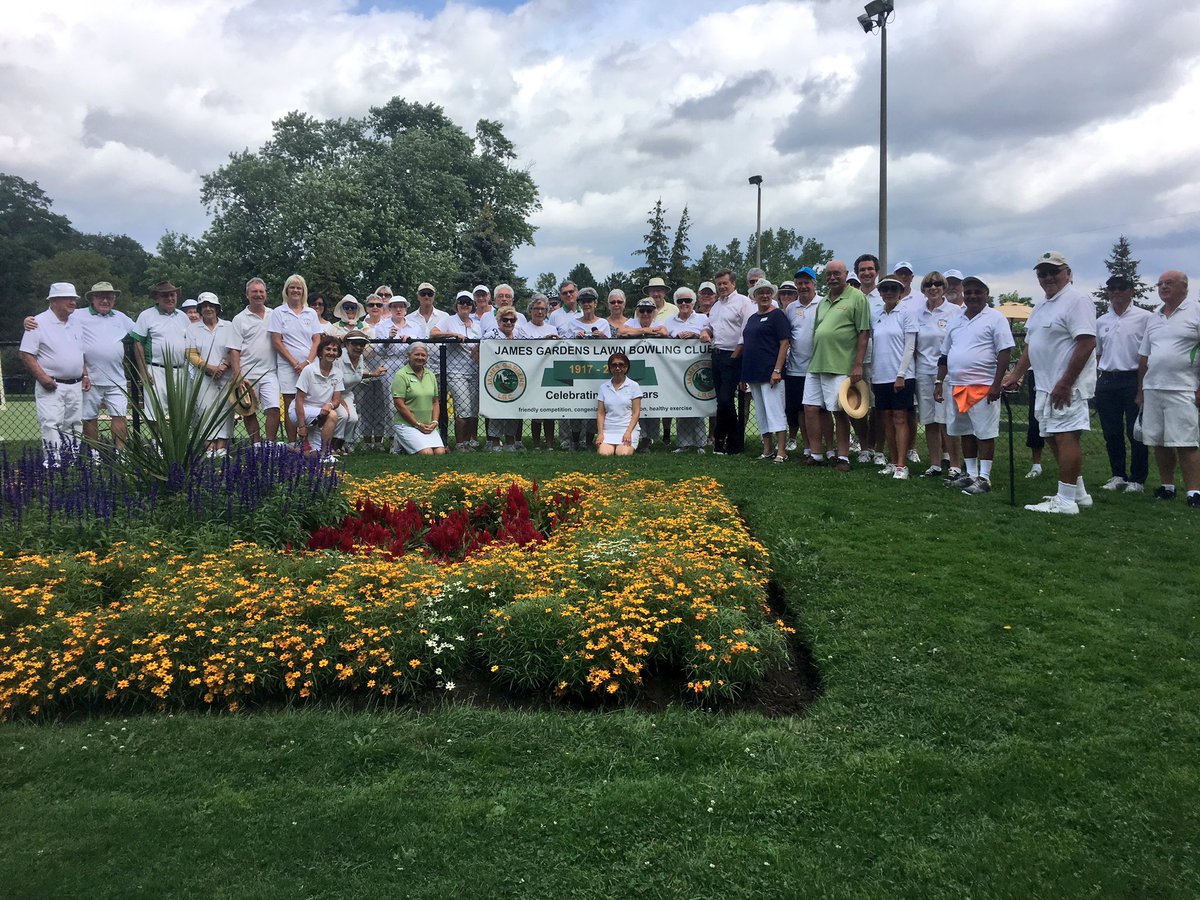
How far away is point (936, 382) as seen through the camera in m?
8.61

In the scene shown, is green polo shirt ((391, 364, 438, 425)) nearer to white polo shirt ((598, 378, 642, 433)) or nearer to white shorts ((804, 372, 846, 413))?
white polo shirt ((598, 378, 642, 433))

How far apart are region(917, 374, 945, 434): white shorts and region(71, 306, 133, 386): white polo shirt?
947 cm

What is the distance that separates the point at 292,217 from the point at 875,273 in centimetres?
3335

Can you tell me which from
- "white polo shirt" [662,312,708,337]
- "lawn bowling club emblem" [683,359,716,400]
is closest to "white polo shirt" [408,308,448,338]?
"white polo shirt" [662,312,708,337]

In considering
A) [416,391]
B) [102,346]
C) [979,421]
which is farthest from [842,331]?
[102,346]

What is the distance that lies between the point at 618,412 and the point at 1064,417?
4957 millimetres

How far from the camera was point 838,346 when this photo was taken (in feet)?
29.0

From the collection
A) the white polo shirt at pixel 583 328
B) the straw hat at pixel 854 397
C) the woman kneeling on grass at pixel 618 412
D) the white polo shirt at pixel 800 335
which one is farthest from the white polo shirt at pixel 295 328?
the straw hat at pixel 854 397

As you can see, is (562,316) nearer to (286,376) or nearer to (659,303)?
(659,303)

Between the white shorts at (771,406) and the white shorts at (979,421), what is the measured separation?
2.05m

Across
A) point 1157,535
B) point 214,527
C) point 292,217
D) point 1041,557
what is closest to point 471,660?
point 214,527

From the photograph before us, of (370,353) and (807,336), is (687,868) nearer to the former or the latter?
(807,336)

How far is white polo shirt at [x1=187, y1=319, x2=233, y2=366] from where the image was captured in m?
9.41

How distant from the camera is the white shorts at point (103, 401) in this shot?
966 cm
